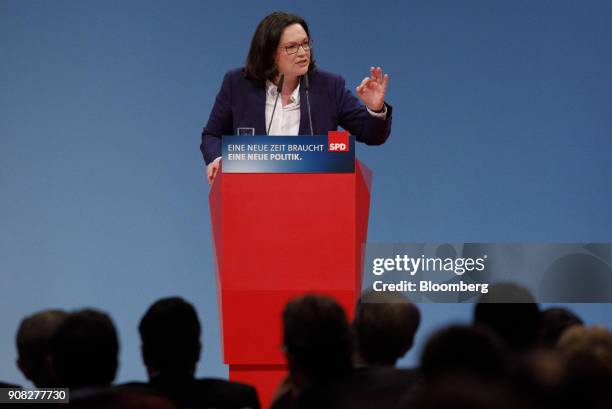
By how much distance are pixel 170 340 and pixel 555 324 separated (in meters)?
1.12

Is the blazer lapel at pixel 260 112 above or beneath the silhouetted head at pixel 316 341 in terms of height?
above

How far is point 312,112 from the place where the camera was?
4148mm

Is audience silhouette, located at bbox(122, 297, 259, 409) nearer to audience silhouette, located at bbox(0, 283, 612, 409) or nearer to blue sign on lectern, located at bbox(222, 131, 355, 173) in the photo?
audience silhouette, located at bbox(0, 283, 612, 409)

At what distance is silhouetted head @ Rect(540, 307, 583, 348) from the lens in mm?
3057

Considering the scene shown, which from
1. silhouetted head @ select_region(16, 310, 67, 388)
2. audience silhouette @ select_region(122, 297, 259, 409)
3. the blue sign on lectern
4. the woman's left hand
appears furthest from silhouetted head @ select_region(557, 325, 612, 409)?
the woman's left hand

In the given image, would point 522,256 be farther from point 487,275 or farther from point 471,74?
point 471,74

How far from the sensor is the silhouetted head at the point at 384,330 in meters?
2.91

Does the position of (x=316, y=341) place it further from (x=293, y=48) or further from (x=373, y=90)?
(x=293, y=48)

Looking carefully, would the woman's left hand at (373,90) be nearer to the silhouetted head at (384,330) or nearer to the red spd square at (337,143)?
the red spd square at (337,143)

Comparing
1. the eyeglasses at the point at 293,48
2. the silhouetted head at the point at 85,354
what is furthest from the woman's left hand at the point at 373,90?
the silhouetted head at the point at 85,354

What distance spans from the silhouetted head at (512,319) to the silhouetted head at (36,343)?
1.18m

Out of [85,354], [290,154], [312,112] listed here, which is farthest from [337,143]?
[85,354]

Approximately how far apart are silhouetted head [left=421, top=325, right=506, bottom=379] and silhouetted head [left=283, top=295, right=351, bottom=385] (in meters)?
0.81

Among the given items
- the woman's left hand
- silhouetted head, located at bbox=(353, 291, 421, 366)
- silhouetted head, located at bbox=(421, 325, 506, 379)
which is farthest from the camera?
the woman's left hand
